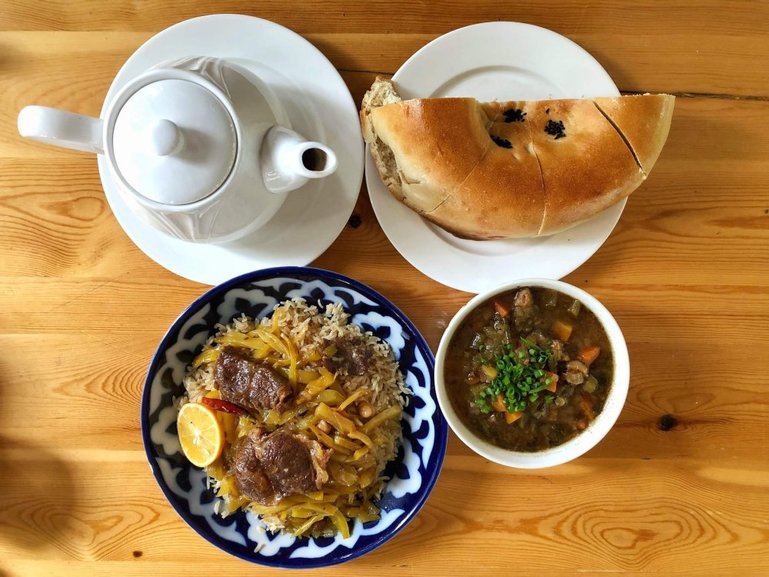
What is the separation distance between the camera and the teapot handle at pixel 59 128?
962 millimetres

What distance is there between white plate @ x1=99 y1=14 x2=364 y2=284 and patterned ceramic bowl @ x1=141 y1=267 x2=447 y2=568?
8 centimetres

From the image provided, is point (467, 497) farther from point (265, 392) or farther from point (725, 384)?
point (725, 384)

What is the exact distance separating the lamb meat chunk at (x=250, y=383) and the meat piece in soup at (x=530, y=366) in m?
0.39

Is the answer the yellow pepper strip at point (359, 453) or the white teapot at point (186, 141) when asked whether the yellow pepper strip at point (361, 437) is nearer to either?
the yellow pepper strip at point (359, 453)

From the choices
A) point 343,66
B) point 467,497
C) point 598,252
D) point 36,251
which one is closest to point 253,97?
point 343,66

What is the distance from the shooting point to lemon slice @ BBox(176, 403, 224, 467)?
1.41 metres

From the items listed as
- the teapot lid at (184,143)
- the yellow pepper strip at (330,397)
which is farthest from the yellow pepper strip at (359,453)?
the teapot lid at (184,143)

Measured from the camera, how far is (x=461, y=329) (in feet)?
4.66

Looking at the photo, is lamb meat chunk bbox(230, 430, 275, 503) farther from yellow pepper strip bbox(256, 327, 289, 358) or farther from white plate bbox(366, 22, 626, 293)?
white plate bbox(366, 22, 626, 293)

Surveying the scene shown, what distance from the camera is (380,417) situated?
1442 millimetres

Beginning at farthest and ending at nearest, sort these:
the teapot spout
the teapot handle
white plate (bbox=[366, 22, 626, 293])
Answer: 1. white plate (bbox=[366, 22, 626, 293])
2. the teapot spout
3. the teapot handle

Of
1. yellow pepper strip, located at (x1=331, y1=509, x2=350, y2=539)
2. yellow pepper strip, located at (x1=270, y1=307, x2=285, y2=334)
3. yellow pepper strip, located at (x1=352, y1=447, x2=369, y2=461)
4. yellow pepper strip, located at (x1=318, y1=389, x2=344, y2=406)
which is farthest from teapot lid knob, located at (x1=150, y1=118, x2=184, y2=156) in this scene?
yellow pepper strip, located at (x1=331, y1=509, x2=350, y2=539)

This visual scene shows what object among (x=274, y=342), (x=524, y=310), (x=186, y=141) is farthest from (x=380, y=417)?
(x=186, y=141)

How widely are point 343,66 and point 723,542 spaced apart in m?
1.59
